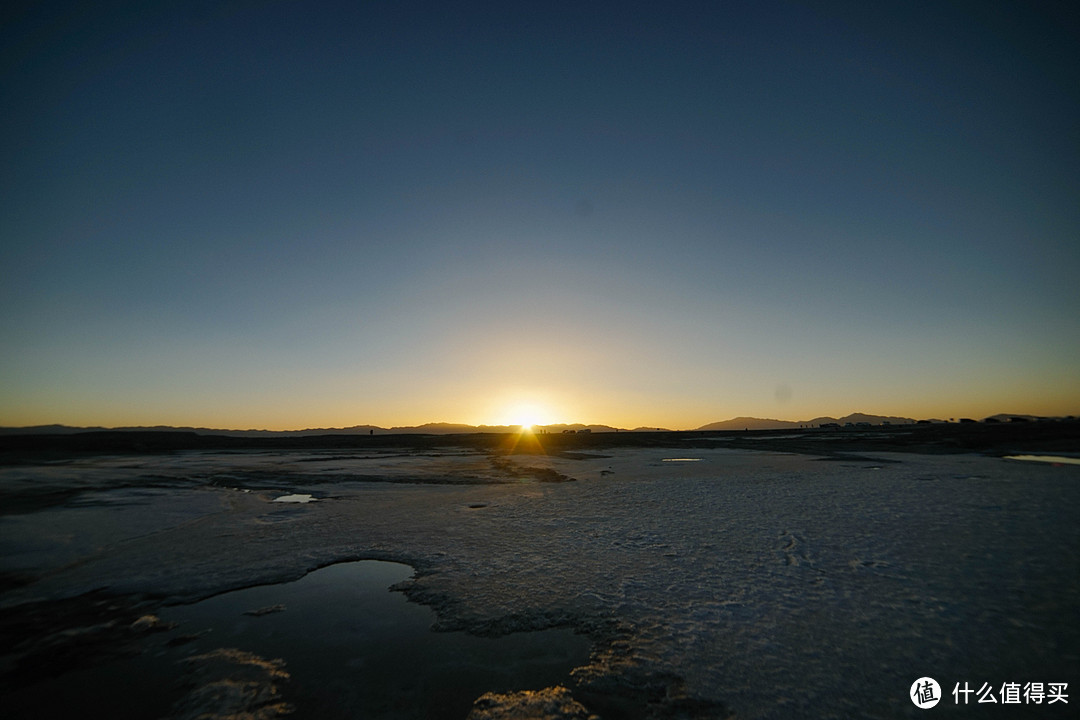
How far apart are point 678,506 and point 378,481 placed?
37.1 feet

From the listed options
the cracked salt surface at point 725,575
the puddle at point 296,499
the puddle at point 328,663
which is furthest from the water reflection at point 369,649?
the puddle at point 296,499

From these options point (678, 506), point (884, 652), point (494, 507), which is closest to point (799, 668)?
point (884, 652)

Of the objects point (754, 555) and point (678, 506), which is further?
point (678, 506)

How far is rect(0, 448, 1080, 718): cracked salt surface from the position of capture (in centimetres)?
387

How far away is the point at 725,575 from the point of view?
6.23 metres

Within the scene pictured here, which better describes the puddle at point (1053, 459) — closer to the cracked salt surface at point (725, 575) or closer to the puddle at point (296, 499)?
the cracked salt surface at point (725, 575)

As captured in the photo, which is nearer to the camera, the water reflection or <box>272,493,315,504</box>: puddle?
the water reflection

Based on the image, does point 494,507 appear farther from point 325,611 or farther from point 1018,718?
point 1018,718

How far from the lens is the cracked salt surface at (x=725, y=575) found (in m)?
3.87

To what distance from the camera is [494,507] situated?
11539 mm

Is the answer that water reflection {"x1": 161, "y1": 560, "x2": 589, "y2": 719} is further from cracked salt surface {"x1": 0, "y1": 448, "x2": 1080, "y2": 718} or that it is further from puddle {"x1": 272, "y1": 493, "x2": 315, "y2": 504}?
puddle {"x1": 272, "y1": 493, "x2": 315, "y2": 504}

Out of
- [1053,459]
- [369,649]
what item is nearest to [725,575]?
[369,649]

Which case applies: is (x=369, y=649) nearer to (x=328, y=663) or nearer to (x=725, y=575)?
(x=328, y=663)

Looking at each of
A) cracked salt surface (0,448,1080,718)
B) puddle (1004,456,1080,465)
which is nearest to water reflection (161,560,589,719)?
cracked salt surface (0,448,1080,718)
